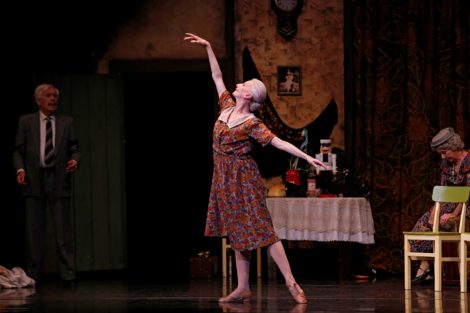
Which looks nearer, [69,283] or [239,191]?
[239,191]

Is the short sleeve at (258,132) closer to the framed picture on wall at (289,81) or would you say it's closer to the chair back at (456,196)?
the chair back at (456,196)

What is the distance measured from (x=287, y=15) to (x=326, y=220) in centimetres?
239

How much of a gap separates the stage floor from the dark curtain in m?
1.05

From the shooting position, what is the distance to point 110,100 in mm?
10336

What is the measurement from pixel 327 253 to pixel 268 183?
90 centimetres

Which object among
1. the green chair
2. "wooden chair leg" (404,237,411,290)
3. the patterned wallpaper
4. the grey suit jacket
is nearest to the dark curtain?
the patterned wallpaper

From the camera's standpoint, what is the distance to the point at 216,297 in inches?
287

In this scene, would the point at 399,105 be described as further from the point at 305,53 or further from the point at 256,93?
the point at 256,93

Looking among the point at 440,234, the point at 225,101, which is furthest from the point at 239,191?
the point at 440,234

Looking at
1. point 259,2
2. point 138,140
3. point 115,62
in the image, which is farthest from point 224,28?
point 138,140

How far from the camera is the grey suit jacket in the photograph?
28.0 feet

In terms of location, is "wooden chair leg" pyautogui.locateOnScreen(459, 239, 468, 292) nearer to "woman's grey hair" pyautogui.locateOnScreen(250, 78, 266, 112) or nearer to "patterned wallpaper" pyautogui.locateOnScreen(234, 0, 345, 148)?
"woman's grey hair" pyautogui.locateOnScreen(250, 78, 266, 112)

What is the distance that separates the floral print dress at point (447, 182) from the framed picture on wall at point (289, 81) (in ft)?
7.28

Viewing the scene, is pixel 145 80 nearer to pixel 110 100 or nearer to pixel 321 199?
pixel 110 100
